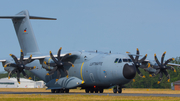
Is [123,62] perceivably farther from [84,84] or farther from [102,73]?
[84,84]

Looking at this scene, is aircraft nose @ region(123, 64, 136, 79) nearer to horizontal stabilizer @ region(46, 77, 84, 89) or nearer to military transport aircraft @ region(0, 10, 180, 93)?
military transport aircraft @ region(0, 10, 180, 93)

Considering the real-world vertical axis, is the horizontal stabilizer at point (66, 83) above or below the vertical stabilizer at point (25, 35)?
below

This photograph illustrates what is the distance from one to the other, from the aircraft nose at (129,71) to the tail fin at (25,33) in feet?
41.1

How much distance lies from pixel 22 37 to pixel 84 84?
9.77m

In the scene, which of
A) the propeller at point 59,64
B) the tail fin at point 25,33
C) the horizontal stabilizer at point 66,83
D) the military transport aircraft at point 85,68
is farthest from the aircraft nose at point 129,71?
the tail fin at point 25,33

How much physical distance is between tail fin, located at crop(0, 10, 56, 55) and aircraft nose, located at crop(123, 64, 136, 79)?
41.1 feet

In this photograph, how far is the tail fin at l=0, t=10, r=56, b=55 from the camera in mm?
33500

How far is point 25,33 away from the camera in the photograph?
33656 millimetres

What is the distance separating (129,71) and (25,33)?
14.2 meters

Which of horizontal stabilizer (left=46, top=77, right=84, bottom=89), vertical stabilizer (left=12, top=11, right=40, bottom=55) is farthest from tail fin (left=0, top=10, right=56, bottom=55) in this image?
horizontal stabilizer (left=46, top=77, right=84, bottom=89)

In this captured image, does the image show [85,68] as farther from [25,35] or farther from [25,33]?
[25,33]

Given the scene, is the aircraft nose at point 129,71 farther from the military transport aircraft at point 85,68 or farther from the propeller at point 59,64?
the propeller at point 59,64

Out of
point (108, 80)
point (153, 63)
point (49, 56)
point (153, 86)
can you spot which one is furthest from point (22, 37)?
point (153, 86)

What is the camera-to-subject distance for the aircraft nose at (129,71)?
80.5 feet
